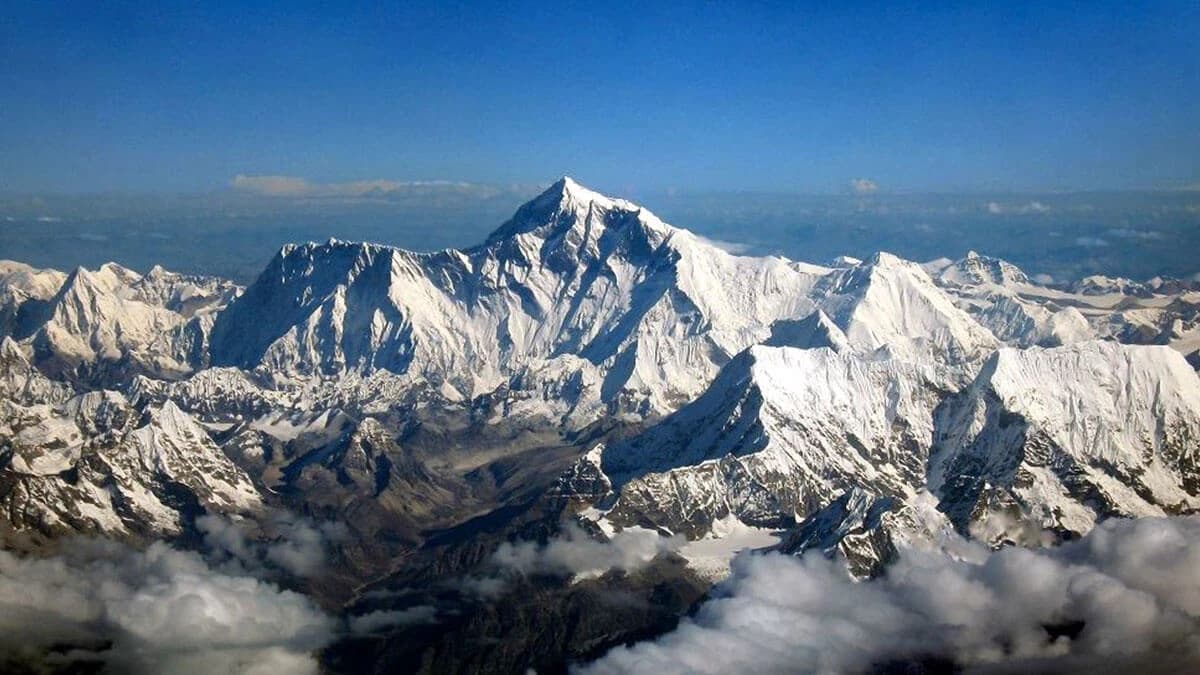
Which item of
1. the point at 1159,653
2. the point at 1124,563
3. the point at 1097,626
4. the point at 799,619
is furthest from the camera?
the point at 799,619

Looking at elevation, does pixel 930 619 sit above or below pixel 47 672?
above


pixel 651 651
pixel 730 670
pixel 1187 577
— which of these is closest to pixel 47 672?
pixel 651 651

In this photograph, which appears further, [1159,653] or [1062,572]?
[1062,572]

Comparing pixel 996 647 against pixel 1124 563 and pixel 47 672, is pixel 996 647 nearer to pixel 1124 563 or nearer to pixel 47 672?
pixel 1124 563

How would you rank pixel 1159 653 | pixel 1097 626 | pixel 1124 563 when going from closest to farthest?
pixel 1159 653 < pixel 1097 626 < pixel 1124 563

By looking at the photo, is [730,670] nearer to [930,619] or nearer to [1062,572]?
[930,619]

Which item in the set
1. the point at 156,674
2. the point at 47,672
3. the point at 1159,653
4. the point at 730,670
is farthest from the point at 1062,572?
the point at 47,672

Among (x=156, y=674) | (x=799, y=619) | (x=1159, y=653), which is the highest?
(x=1159, y=653)
